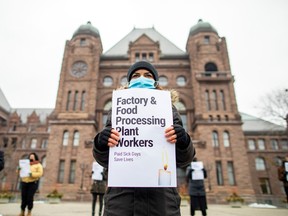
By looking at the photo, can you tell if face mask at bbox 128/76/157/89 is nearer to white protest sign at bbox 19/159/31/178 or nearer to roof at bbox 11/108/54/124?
white protest sign at bbox 19/159/31/178

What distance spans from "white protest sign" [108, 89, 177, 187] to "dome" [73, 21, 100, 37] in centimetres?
3019

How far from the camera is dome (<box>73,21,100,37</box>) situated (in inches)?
1166

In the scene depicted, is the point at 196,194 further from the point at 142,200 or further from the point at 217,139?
the point at 217,139

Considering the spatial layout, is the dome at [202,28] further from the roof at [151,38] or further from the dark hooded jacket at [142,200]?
the dark hooded jacket at [142,200]

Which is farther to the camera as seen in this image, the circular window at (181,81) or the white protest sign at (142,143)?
the circular window at (181,81)

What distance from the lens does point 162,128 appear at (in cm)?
190

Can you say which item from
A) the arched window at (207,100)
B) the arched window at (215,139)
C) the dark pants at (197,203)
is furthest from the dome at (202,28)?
the dark pants at (197,203)

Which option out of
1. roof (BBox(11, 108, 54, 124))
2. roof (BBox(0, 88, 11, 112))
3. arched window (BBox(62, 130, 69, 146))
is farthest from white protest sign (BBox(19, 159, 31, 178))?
roof (BBox(0, 88, 11, 112))

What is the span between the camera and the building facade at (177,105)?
74.4 ft

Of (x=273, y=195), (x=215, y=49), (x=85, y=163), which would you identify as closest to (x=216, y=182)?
(x=85, y=163)

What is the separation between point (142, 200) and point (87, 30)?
31.3 m

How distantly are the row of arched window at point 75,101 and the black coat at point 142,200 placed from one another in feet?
83.3

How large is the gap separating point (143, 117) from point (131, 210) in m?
0.80

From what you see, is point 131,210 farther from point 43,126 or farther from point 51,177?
point 43,126
